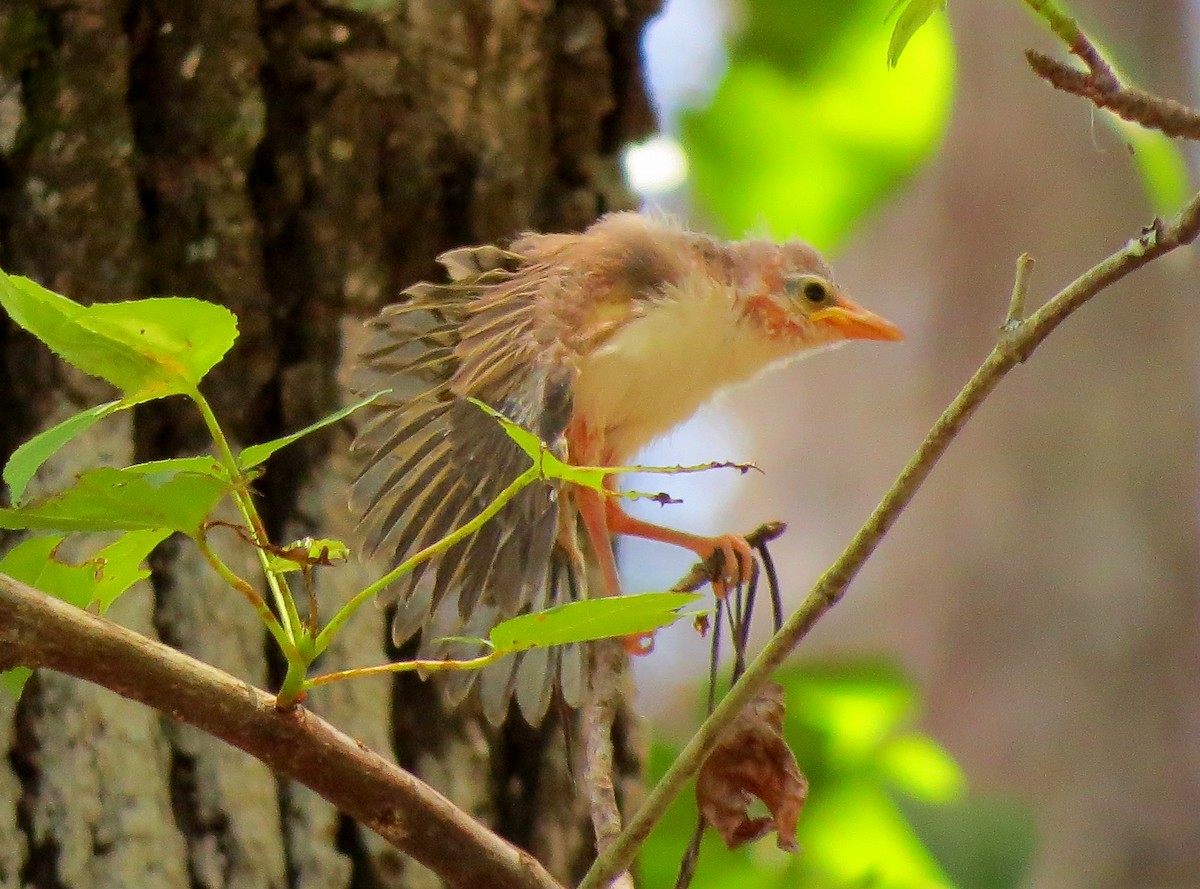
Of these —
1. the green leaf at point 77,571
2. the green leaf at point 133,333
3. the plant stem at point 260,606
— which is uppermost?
the green leaf at point 133,333

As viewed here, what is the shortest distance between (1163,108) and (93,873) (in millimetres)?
1010

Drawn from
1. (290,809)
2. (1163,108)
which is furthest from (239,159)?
(1163,108)

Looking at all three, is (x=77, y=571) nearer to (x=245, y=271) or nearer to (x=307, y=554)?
(x=307, y=554)

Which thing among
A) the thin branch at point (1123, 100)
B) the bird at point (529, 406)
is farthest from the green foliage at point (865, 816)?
the thin branch at point (1123, 100)

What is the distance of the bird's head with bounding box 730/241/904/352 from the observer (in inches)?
62.0

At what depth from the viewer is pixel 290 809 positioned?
4.34ft

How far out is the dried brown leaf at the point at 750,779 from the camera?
3.05ft

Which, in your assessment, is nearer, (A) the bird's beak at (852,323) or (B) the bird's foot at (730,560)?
(B) the bird's foot at (730,560)

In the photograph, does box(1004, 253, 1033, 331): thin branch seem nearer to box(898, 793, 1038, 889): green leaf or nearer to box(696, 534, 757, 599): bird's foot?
box(696, 534, 757, 599): bird's foot

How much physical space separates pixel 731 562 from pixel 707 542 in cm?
6

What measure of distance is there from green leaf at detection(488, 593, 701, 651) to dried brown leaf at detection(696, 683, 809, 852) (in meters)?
0.25

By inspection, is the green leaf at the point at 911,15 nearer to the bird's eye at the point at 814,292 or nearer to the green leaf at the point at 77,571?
the green leaf at the point at 77,571

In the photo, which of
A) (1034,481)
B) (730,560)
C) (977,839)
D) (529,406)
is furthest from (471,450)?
(1034,481)

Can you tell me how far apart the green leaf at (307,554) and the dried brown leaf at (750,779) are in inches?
12.1
